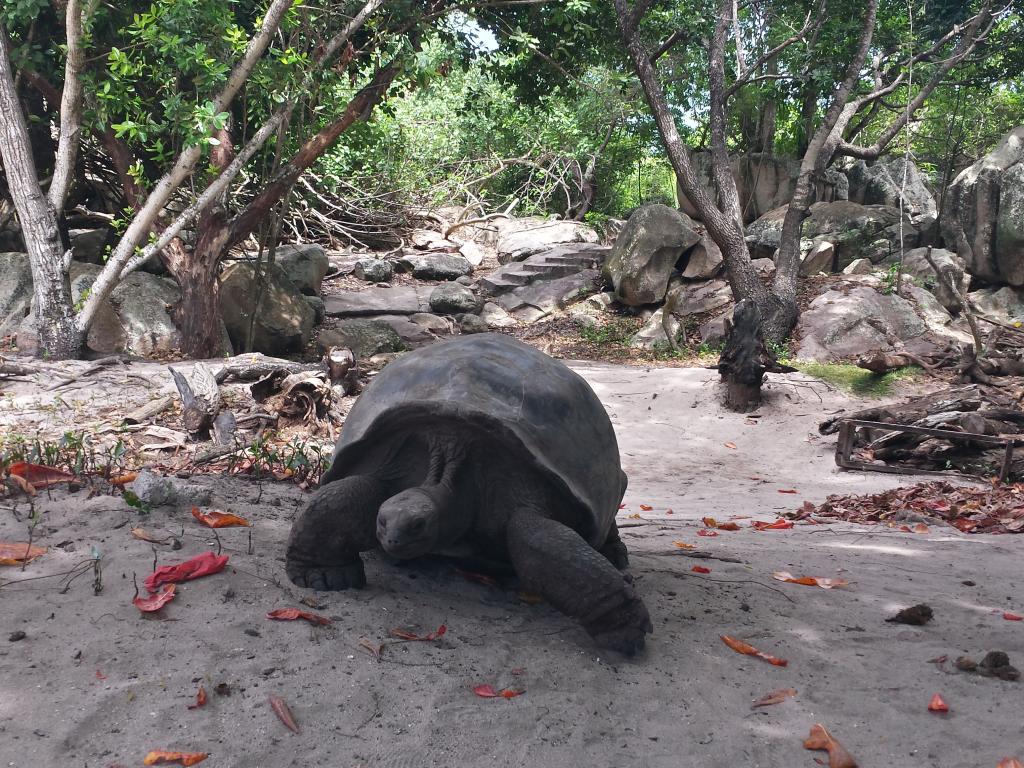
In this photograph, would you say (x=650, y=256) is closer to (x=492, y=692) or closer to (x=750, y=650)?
(x=750, y=650)

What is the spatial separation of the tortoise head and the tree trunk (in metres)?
7.18

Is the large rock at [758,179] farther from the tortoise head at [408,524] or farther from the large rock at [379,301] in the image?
the tortoise head at [408,524]

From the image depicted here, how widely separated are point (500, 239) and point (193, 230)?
8.98 meters

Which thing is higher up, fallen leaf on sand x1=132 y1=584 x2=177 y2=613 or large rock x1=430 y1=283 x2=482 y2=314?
large rock x1=430 y1=283 x2=482 y2=314

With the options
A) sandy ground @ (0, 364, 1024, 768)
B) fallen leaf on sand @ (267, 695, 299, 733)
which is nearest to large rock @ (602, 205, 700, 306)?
sandy ground @ (0, 364, 1024, 768)

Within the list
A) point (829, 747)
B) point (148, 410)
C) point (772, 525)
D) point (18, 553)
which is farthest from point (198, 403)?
point (829, 747)

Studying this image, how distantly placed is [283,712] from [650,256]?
13.4 m

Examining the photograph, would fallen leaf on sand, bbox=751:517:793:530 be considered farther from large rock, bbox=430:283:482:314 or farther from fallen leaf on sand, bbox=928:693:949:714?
large rock, bbox=430:283:482:314

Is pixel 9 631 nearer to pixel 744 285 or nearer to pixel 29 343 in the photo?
pixel 29 343

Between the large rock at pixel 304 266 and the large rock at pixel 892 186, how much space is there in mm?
10964

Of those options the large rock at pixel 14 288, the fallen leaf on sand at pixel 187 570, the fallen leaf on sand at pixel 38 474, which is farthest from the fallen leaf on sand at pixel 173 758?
the large rock at pixel 14 288

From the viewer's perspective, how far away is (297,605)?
2512 mm

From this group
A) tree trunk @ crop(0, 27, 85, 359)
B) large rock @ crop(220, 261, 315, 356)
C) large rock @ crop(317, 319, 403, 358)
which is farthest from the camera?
large rock @ crop(317, 319, 403, 358)

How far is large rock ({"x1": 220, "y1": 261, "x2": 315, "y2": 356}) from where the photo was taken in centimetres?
1133
